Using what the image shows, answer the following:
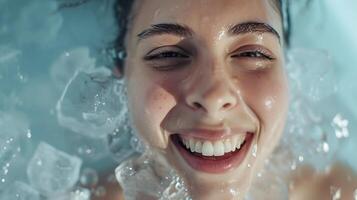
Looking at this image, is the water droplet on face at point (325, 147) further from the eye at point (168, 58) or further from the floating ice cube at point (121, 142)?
the eye at point (168, 58)

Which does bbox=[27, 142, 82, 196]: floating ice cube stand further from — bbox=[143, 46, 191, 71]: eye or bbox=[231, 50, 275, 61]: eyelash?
bbox=[231, 50, 275, 61]: eyelash

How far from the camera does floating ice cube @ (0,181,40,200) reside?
174cm

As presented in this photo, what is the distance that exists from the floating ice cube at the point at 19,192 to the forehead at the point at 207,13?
63 cm

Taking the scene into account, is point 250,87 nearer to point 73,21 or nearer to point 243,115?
point 243,115

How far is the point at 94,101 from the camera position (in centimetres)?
174

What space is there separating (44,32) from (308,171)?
0.87 meters

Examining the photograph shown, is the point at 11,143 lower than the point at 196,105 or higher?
lower

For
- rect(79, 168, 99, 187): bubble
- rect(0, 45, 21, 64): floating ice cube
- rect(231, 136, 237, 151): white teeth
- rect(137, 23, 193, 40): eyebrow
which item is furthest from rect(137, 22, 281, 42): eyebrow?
rect(0, 45, 21, 64): floating ice cube

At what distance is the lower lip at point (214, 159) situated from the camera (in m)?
1.30

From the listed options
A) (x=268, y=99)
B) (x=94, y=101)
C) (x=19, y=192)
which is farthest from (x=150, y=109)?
(x=19, y=192)

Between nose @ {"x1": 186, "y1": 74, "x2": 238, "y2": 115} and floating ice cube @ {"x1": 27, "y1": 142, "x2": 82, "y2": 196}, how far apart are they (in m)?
0.61

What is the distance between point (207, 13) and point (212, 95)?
0.18m

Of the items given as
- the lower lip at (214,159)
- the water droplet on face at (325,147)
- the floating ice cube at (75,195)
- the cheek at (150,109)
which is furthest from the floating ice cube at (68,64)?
the water droplet on face at (325,147)

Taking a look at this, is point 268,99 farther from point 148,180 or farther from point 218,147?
point 148,180
